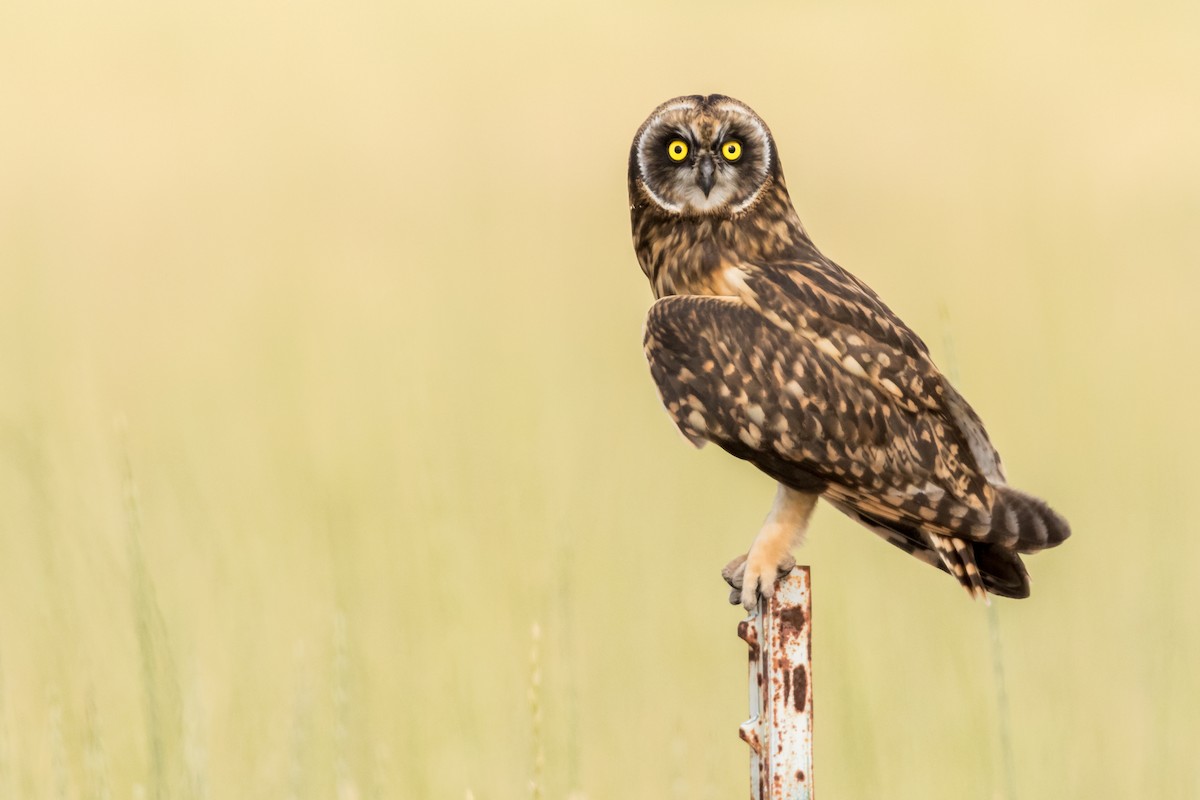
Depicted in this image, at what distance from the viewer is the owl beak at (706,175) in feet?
8.95

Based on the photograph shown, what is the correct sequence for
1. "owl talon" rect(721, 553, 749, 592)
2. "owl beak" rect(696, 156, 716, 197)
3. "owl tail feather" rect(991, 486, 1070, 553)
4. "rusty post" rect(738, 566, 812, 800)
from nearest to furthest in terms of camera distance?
"rusty post" rect(738, 566, 812, 800) < "owl tail feather" rect(991, 486, 1070, 553) < "owl talon" rect(721, 553, 749, 592) < "owl beak" rect(696, 156, 716, 197)

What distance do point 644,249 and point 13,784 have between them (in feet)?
5.41

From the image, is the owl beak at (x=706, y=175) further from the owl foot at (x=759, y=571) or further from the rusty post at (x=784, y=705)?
the rusty post at (x=784, y=705)

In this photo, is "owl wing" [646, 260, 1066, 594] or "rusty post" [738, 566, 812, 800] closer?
"rusty post" [738, 566, 812, 800]

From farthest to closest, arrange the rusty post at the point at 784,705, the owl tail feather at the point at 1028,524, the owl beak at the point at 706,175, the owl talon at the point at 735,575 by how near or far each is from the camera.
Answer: the owl beak at the point at 706,175 < the owl talon at the point at 735,575 < the owl tail feather at the point at 1028,524 < the rusty post at the point at 784,705

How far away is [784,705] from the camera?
202 centimetres

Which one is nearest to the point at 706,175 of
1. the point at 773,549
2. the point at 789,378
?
the point at 789,378

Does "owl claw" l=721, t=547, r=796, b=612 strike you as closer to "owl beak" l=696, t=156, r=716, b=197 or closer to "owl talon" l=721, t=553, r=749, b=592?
"owl talon" l=721, t=553, r=749, b=592

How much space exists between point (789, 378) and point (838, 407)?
0.35 feet

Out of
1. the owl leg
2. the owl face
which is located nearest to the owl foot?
the owl leg

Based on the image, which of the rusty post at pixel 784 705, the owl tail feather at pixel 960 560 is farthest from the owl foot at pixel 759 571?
the rusty post at pixel 784 705

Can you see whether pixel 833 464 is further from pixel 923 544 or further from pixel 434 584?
pixel 434 584

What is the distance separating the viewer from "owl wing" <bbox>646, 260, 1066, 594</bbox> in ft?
8.16

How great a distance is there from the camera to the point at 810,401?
255 centimetres
